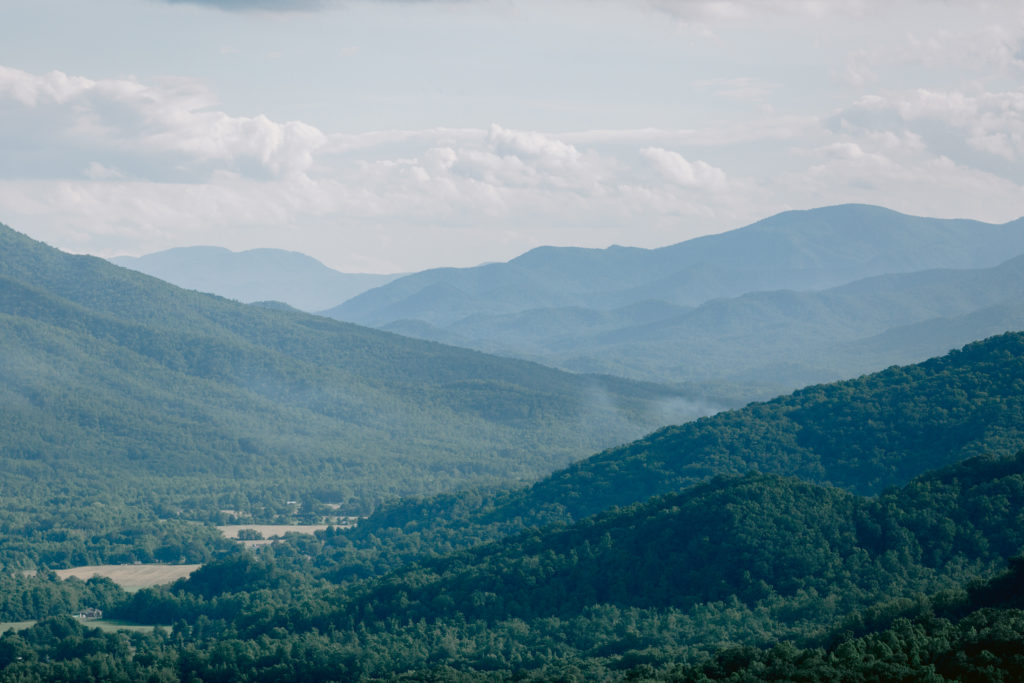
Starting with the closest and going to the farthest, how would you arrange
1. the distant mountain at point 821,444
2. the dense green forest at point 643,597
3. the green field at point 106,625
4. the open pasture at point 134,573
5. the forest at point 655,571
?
the forest at point 655,571 < the dense green forest at point 643,597 < the green field at point 106,625 < the distant mountain at point 821,444 < the open pasture at point 134,573

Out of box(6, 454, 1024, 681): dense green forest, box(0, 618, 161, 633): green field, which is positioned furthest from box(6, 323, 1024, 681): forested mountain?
box(0, 618, 161, 633): green field

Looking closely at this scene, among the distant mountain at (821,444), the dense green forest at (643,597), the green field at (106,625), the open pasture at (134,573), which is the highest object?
the distant mountain at (821,444)

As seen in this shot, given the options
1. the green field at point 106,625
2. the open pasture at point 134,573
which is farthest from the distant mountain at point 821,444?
the green field at point 106,625

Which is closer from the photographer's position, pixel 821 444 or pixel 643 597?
pixel 643 597

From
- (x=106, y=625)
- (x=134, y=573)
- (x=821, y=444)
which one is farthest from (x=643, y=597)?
(x=134, y=573)

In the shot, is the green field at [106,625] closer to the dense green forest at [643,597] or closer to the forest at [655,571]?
the forest at [655,571]

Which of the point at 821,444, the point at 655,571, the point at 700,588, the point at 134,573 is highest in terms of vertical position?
the point at 821,444

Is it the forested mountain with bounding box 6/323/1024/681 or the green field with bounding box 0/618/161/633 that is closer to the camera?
the forested mountain with bounding box 6/323/1024/681

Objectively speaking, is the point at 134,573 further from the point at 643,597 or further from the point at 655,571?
the point at 643,597

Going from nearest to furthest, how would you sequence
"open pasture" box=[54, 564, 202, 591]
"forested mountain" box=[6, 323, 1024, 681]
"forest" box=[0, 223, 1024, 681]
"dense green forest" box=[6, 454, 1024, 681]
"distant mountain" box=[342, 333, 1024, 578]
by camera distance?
"forested mountain" box=[6, 323, 1024, 681]
"forest" box=[0, 223, 1024, 681]
"dense green forest" box=[6, 454, 1024, 681]
"distant mountain" box=[342, 333, 1024, 578]
"open pasture" box=[54, 564, 202, 591]

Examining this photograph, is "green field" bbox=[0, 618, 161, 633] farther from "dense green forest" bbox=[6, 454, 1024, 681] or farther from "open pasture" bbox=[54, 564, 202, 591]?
"open pasture" bbox=[54, 564, 202, 591]

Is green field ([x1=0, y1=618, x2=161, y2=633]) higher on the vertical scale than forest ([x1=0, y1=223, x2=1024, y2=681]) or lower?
lower

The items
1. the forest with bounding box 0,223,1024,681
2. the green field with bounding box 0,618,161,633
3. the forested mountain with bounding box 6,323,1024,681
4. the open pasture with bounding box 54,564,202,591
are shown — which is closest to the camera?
the forested mountain with bounding box 6,323,1024,681
